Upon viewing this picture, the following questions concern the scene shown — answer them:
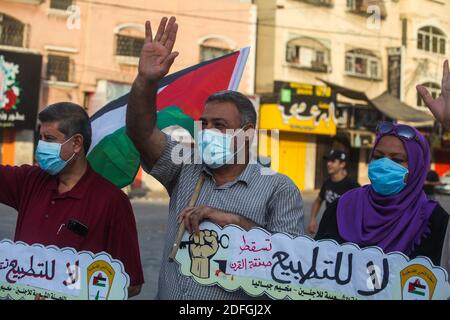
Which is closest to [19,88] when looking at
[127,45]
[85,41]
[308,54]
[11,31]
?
[11,31]

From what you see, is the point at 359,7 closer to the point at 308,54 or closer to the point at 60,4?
the point at 308,54

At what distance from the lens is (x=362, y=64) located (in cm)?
2475

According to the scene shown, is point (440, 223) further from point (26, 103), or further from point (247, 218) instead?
point (26, 103)

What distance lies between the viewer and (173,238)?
250 centimetres

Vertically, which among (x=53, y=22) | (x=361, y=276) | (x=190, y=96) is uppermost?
(x=53, y=22)

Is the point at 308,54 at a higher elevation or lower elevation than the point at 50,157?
higher

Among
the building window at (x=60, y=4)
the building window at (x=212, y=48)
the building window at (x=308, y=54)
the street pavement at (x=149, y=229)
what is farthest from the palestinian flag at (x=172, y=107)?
the building window at (x=308, y=54)

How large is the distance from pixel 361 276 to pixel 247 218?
1.63ft

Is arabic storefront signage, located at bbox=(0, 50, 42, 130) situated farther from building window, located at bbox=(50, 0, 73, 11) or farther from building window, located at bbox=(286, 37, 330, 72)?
building window, located at bbox=(286, 37, 330, 72)

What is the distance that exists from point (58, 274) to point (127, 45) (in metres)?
18.1

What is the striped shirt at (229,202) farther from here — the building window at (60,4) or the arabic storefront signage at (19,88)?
the building window at (60,4)

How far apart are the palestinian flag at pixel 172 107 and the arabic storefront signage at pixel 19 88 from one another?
14639mm

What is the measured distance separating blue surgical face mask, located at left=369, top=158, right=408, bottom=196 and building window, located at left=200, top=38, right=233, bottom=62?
61.3 ft

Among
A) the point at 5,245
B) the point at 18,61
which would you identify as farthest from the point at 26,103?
the point at 5,245
